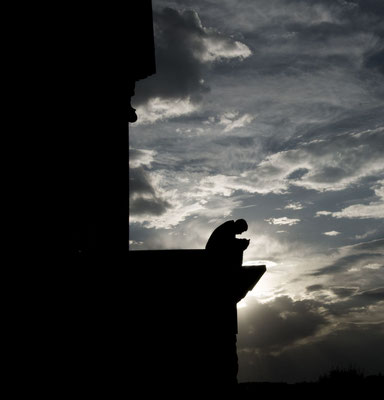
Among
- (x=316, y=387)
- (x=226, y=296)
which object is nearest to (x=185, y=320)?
(x=226, y=296)

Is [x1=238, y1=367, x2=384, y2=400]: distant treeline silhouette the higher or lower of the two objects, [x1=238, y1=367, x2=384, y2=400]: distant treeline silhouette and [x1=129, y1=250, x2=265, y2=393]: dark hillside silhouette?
the lower

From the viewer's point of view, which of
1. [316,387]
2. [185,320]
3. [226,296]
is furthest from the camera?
[316,387]

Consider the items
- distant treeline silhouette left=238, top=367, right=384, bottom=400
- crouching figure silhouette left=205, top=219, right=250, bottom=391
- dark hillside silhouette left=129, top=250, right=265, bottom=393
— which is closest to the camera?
dark hillside silhouette left=129, top=250, right=265, bottom=393

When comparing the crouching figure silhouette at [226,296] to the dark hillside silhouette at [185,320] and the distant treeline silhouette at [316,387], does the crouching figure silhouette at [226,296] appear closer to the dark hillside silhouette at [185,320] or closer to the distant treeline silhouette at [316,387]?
the dark hillside silhouette at [185,320]

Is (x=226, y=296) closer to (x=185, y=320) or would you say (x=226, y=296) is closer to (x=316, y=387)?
(x=185, y=320)

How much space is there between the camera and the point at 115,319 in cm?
565

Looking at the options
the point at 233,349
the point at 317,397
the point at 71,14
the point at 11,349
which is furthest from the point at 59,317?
the point at 317,397

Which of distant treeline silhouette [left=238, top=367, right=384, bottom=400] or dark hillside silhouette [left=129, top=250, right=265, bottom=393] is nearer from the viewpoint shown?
dark hillside silhouette [left=129, top=250, right=265, bottom=393]

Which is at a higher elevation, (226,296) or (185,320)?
(226,296)

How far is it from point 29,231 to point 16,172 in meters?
0.63

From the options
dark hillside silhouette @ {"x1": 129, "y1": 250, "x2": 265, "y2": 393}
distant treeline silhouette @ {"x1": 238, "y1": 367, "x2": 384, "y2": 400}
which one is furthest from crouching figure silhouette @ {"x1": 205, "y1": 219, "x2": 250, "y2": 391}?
distant treeline silhouette @ {"x1": 238, "y1": 367, "x2": 384, "y2": 400}

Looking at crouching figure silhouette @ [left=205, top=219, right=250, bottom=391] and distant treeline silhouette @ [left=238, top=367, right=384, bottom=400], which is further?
distant treeline silhouette @ [left=238, top=367, right=384, bottom=400]

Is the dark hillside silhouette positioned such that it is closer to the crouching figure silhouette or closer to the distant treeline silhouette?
the crouching figure silhouette

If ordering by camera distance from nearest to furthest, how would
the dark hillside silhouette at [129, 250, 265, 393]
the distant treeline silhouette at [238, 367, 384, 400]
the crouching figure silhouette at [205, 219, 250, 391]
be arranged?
the dark hillside silhouette at [129, 250, 265, 393], the crouching figure silhouette at [205, 219, 250, 391], the distant treeline silhouette at [238, 367, 384, 400]
